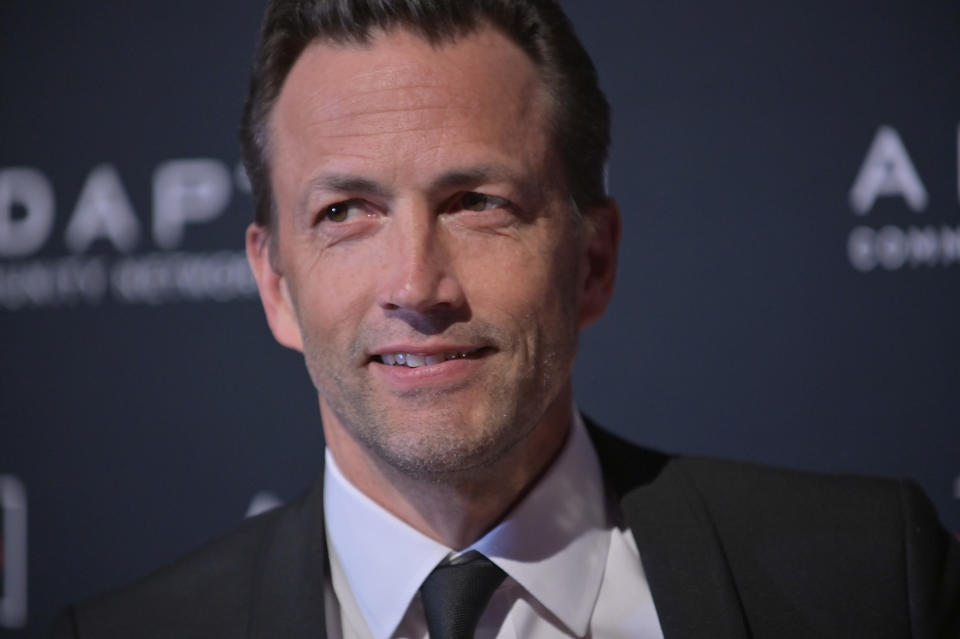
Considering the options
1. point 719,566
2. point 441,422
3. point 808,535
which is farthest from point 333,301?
point 808,535

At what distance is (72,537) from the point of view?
2.47 meters

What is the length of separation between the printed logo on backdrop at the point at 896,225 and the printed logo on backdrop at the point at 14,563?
207 centimetres

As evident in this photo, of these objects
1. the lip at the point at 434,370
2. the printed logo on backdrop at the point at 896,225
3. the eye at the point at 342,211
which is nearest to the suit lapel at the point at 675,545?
the lip at the point at 434,370

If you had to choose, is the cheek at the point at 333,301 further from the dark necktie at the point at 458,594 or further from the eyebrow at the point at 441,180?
the dark necktie at the point at 458,594

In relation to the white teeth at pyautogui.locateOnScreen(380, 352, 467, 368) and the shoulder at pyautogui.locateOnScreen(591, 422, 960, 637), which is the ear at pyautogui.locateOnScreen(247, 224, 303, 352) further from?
the shoulder at pyautogui.locateOnScreen(591, 422, 960, 637)

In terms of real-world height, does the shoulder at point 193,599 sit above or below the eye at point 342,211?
below

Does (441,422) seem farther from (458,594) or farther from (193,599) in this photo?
(193,599)

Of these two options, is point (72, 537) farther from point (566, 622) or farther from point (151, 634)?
point (566, 622)

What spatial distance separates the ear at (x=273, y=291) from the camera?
168cm

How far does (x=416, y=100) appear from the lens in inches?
57.6

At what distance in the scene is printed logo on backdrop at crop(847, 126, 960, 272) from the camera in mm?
2055

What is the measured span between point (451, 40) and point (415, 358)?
0.48 m

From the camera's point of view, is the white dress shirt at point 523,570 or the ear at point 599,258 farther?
the ear at point 599,258

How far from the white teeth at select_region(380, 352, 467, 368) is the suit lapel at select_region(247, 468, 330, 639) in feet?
1.14
